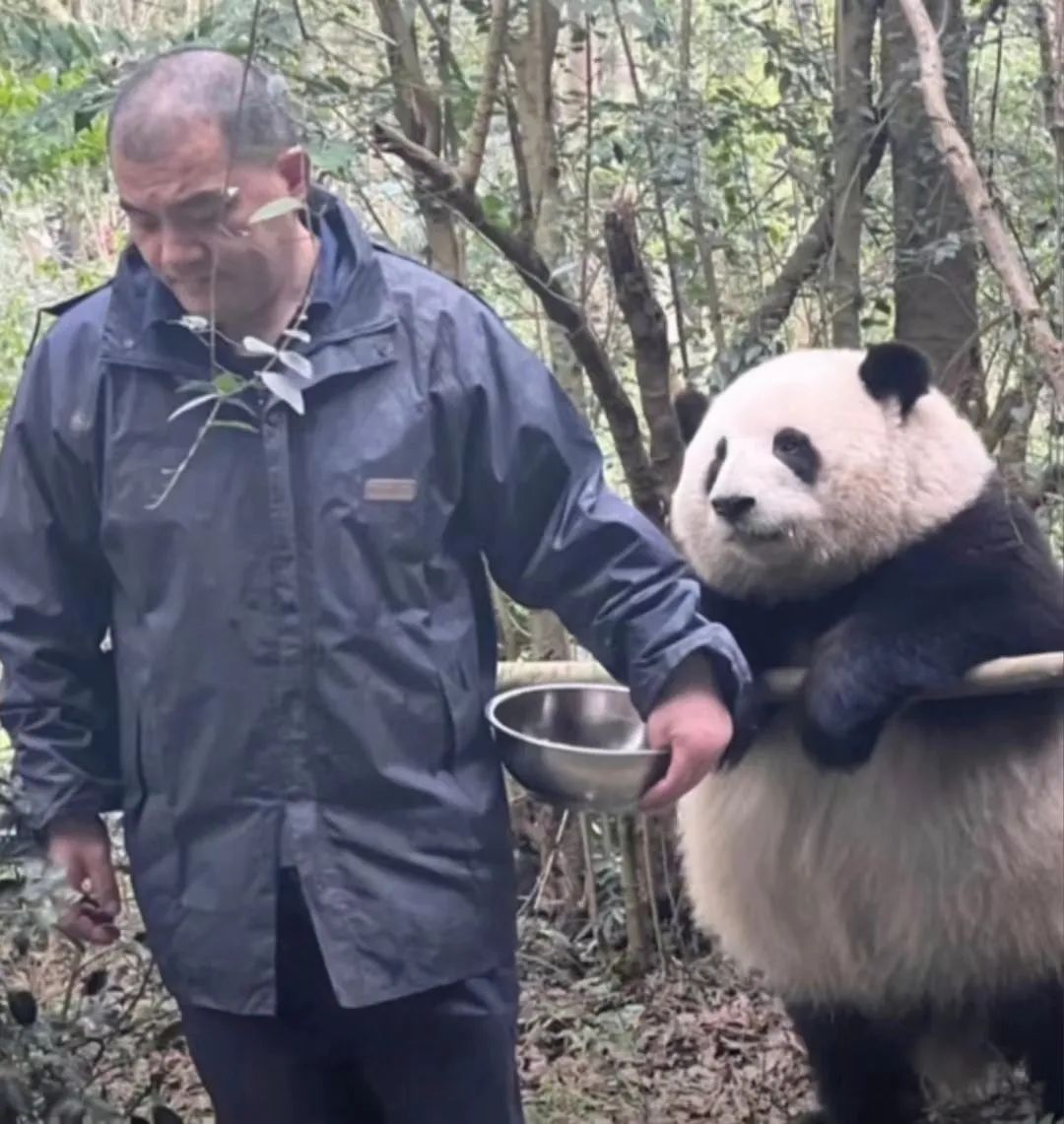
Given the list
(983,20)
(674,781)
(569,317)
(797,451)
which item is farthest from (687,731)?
(983,20)

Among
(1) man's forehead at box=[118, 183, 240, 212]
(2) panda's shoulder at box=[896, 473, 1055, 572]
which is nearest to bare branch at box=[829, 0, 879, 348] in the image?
(2) panda's shoulder at box=[896, 473, 1055, 572]

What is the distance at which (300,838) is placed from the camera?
8.89 ft

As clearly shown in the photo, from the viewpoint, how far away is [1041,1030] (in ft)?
13.0

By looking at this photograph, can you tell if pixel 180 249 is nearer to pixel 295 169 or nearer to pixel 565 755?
pixel 295 169

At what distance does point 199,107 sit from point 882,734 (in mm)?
1916

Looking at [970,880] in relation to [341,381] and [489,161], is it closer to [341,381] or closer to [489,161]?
[341,381]

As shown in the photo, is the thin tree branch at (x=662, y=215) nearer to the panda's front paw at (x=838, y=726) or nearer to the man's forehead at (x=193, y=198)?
the panda's front paw at (x=838, y=726)

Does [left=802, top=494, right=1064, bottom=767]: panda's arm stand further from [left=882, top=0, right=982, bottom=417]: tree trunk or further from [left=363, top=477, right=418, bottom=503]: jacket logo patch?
[left=882, top=0, right=982, bottom=417]: tree trunk

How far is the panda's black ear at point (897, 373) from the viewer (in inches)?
150

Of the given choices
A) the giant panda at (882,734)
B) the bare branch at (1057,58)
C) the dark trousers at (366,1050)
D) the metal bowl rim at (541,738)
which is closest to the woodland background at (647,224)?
the bare branch at (1057,58)

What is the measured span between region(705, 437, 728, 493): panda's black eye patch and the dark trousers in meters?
1.35

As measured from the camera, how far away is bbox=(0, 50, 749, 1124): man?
272 centimetres

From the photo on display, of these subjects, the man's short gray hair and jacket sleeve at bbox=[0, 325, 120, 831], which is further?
jacket sleeve at bbox=[0, 325, 120, 831]

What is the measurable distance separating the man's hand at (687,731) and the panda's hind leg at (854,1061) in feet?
4.98
